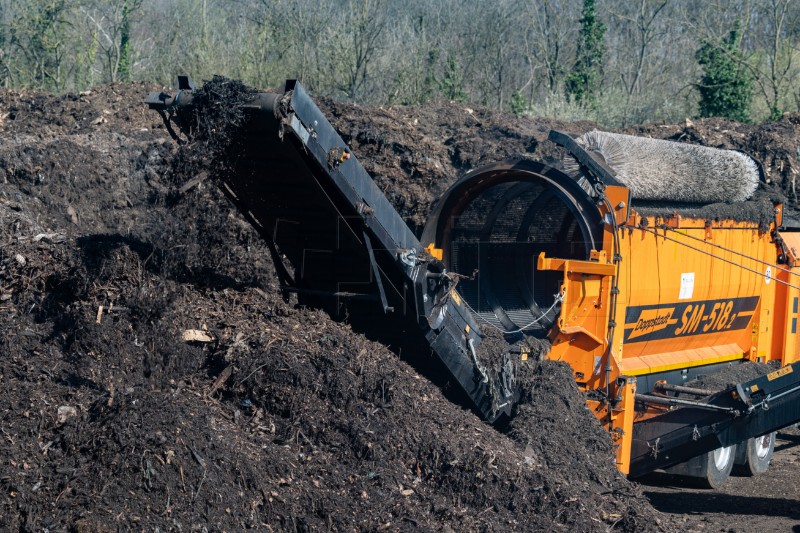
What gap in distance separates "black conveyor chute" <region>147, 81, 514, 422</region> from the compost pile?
0.80 ft

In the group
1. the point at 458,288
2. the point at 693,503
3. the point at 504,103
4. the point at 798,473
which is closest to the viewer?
the point at 693,503

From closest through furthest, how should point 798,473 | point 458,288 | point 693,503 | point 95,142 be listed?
point 693,503 → point 458,288 → point 798,473 → point 95,142

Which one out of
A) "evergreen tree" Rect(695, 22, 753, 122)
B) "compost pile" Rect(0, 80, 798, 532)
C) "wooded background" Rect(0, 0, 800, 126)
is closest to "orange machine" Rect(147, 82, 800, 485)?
"compost pile" Rect(0, 80, 798, 532)

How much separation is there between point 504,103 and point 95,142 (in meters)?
19.8

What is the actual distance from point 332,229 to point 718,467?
4.64m

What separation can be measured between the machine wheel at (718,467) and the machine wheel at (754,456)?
14 centimetres

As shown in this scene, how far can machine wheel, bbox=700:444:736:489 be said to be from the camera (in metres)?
8.20

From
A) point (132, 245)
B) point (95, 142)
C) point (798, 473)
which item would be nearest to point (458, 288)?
point (132, 245)

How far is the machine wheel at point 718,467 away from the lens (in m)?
8.20

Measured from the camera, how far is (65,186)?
9680mm

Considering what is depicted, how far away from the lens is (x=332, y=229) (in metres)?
5.94

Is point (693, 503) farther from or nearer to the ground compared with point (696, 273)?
nearer to the ground

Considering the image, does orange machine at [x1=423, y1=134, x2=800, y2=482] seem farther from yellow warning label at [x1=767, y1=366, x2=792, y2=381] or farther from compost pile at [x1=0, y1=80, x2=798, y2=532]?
yellow warning label at [x1=767, y1=366, x2=792, y2=381]

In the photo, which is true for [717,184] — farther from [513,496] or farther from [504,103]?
[504,103]
